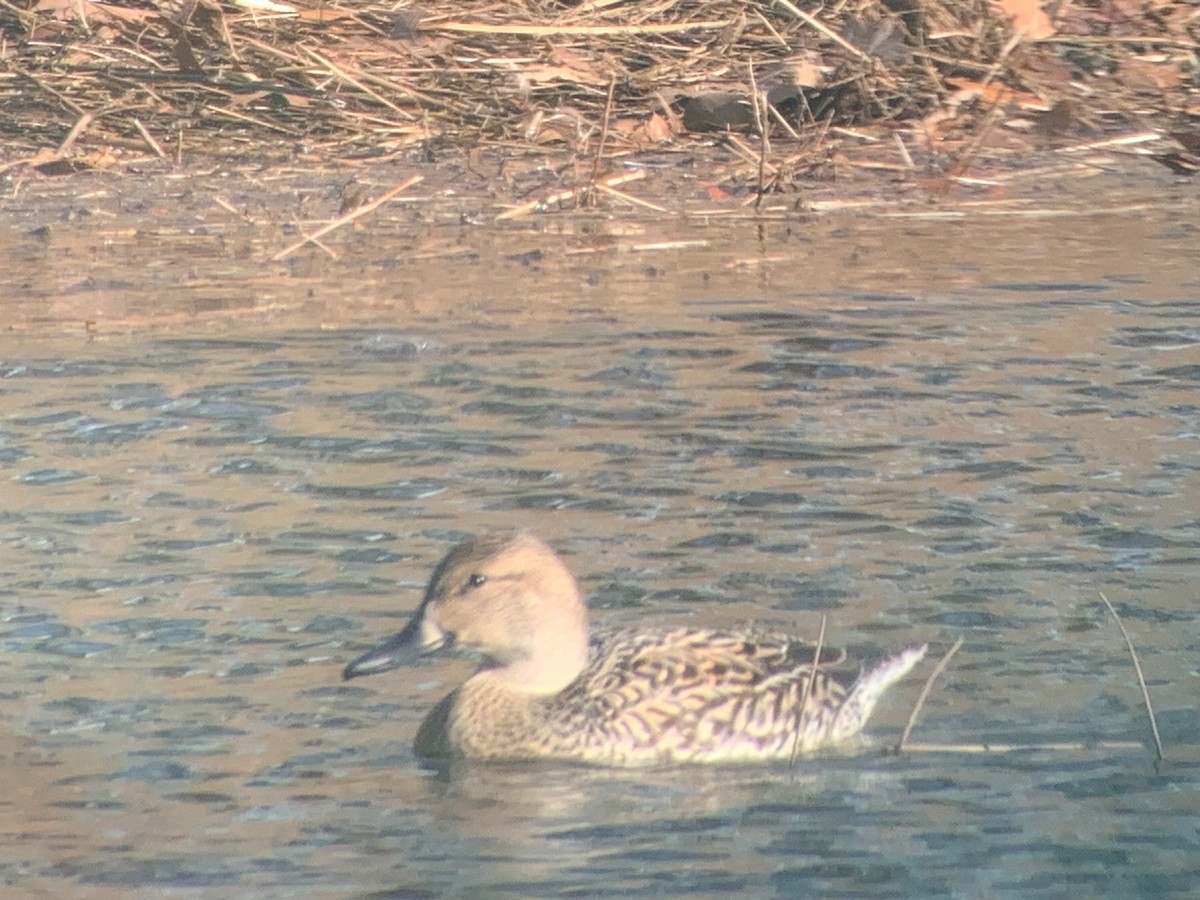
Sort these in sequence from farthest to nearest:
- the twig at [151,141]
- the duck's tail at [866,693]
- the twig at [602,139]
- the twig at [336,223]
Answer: the twig at [151,141]
the twig at [602,139]
the twig at [336,223]
the duck's tail at [866,693]

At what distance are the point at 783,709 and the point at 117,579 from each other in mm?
1773

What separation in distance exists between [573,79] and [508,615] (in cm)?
744

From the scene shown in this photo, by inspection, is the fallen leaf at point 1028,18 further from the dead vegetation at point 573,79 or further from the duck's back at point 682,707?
the duck's back at point 682,707

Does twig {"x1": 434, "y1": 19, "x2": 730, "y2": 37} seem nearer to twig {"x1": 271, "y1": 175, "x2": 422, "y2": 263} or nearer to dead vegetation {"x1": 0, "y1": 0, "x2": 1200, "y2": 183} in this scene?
dead vegetation {"x1": 0, "y1": 0, "x2": 1200, "y2": 183}

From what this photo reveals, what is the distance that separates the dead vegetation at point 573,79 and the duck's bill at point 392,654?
648 cm

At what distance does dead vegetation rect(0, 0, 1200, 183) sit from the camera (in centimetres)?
1241

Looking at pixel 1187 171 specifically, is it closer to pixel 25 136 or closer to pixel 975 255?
pixel 975 255

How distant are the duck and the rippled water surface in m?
0.12

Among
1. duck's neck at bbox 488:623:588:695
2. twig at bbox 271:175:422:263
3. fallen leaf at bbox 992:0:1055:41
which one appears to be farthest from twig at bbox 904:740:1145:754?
fallen leaf at bbox 992:0:1055:41

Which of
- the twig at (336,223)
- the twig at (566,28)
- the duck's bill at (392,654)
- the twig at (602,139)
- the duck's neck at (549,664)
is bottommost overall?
the duck's neck at (549,664)

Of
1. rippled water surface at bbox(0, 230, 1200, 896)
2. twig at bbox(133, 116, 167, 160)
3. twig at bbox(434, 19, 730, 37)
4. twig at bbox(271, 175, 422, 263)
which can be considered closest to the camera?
rippled water surface at bbox(0, 230, 1200, 896)

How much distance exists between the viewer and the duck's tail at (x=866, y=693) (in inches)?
214

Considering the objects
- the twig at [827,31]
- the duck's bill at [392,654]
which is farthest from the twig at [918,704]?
the twig at [827,31]

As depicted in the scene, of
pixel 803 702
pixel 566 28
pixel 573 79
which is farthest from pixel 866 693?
pixel 566 28
